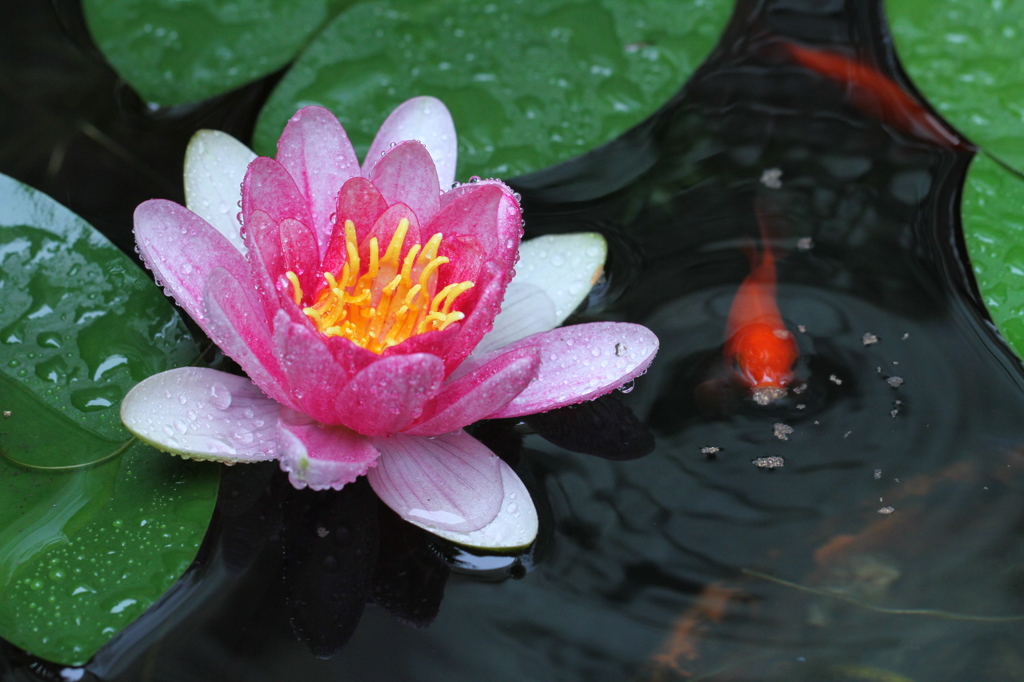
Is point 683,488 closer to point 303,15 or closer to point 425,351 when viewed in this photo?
point 425,351

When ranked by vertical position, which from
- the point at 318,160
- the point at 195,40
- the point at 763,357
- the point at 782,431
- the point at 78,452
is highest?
the point at 195,40

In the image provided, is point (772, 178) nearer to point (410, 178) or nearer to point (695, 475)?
point (695, 475)

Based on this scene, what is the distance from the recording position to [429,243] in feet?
5.67

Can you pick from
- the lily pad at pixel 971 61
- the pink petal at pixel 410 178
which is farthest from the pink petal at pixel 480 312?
the lily pad at pixel 971 61

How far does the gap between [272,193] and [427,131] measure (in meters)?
0.51

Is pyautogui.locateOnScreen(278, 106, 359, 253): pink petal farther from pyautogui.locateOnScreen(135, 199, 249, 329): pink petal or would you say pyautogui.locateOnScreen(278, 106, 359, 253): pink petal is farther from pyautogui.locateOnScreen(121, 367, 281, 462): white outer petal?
pyautogui.locateOnScreen(121, 367, 281, 462): white outer petal

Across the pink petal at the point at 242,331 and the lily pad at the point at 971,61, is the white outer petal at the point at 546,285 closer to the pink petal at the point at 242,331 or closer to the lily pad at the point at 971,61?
the pink petal at the point at 242,331

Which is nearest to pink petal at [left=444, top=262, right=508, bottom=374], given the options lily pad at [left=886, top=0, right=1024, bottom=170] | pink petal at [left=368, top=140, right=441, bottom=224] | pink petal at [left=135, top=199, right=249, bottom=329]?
pink petal at [left=368, top=140, right=441, bottom=224]

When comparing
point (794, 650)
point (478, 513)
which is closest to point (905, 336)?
point (794, 650)

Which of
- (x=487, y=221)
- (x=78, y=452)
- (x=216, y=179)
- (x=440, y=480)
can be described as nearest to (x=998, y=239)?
(x=487, y=221)

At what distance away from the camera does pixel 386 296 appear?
1.75m

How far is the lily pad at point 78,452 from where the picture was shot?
155 cm

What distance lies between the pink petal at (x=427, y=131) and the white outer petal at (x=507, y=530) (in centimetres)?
83

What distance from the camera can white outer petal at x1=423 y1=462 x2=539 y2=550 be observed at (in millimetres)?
1613
